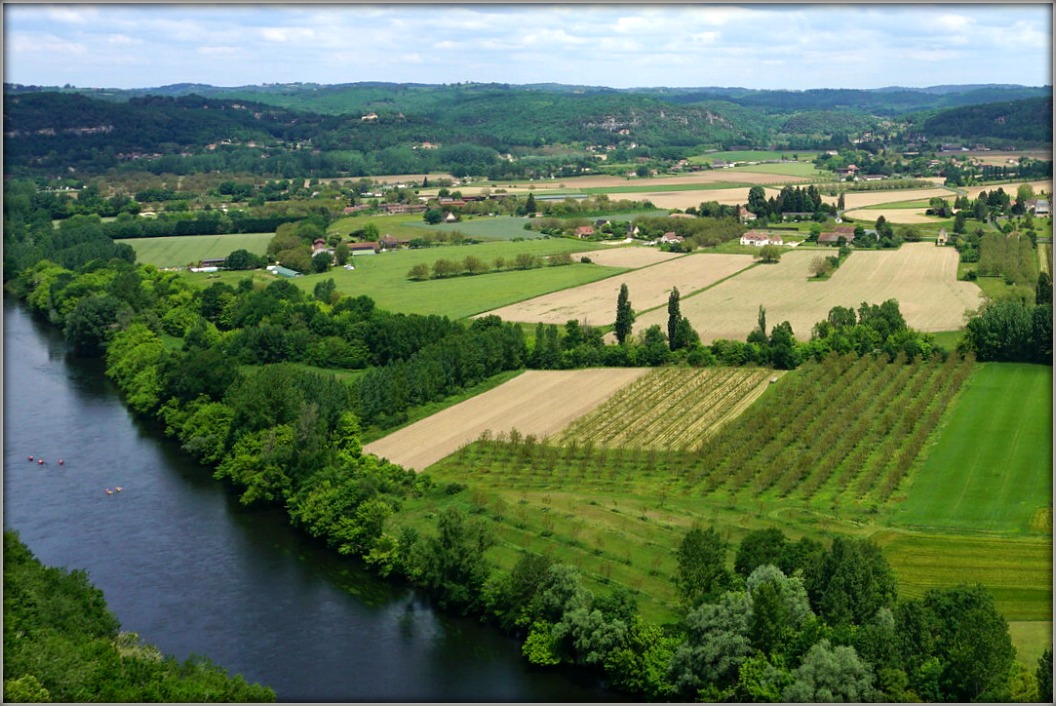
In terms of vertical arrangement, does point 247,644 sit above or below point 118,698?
below

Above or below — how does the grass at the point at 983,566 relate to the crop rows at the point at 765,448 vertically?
below

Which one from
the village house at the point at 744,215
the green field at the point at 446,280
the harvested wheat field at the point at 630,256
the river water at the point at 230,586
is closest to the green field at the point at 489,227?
the green field at the point at 446,280

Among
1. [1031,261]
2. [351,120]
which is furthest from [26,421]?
[351,120]

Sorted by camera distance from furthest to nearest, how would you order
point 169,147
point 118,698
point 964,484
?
point 169,147 < point 964,484 < point 118,698

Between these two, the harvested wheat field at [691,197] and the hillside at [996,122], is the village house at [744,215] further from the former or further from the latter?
the hillside at [996,122]

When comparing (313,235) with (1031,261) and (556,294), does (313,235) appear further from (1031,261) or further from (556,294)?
(1031,261)

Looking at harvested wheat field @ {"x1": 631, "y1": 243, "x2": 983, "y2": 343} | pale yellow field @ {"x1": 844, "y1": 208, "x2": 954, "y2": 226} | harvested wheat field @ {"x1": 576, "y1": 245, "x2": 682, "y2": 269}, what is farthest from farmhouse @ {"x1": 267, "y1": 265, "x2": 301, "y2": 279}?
pale yellow field @ {"x1": 844, "y1": 208, "x2": 954, "y2": 226}
